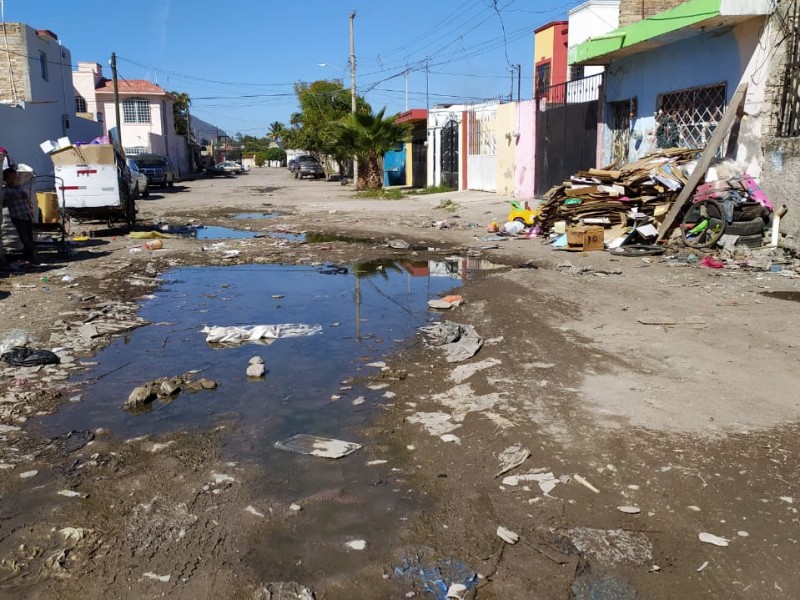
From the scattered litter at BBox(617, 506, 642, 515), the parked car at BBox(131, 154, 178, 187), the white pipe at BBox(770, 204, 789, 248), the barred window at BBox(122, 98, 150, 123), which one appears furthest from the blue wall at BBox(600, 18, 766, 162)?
the barred window at BBox(122, 98, 150, 123)

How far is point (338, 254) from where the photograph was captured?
12938 millimetres

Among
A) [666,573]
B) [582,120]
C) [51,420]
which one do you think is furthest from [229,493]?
[582,120]

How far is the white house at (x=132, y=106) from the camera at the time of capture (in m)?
50.8

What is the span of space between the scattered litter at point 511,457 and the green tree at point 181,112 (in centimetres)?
6559

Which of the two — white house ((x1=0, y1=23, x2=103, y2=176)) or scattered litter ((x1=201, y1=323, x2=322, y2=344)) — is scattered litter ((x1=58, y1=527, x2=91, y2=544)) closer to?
scattered litter ((x1=201, y1=323, x2=322, y2=344))

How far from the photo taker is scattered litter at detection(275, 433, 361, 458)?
4.31m

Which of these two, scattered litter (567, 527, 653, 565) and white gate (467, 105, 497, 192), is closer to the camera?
scattered litter (567, 527, 653, 565)

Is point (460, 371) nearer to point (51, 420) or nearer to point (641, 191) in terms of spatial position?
point (51, 420)

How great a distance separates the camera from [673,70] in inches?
547

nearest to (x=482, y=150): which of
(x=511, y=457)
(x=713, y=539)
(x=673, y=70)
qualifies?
(x=673, y=70)

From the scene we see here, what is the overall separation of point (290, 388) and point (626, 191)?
31.6ft

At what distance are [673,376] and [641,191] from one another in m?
8.44

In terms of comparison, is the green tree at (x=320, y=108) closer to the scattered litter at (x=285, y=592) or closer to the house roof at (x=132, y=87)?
the house roof at (x=132, y=87)

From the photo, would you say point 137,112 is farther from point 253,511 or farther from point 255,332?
point 253,511
